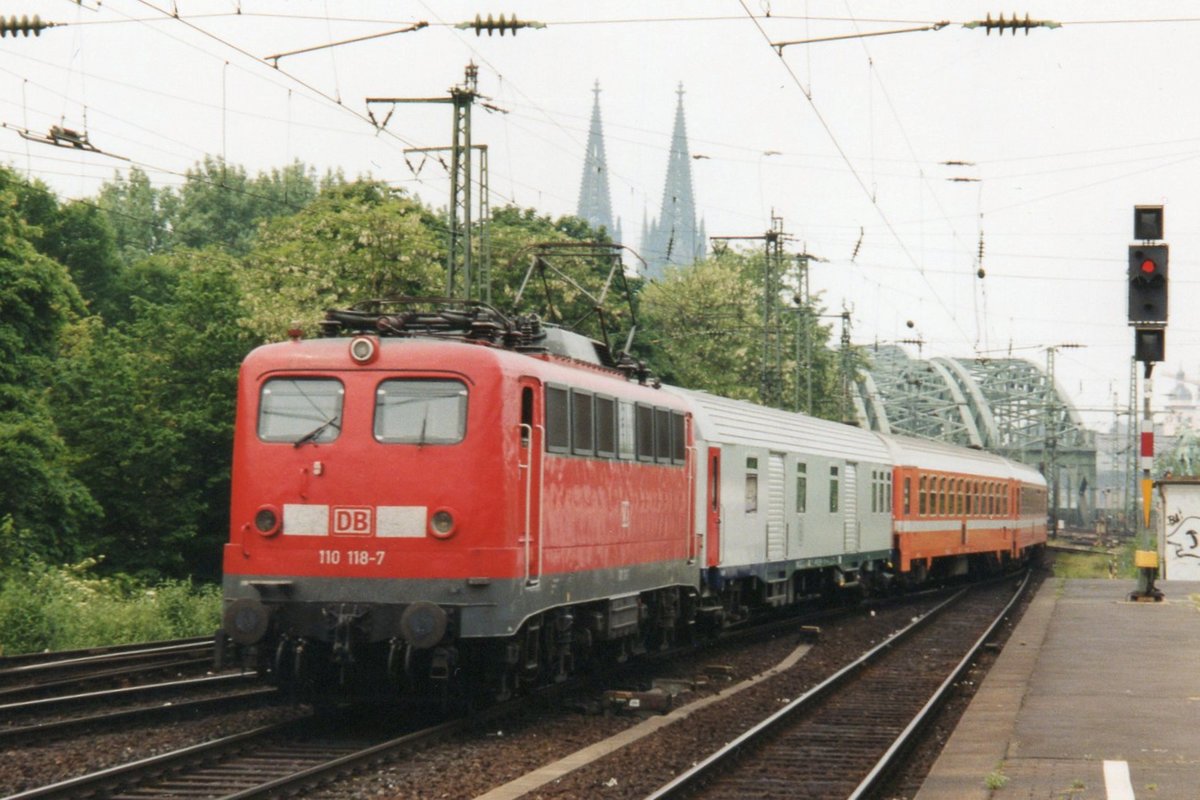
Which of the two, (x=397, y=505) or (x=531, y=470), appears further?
(x=531, y=470)

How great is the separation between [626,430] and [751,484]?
7103mm

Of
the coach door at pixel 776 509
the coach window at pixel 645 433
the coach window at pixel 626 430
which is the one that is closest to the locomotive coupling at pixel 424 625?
the coach window at pixel 626 430

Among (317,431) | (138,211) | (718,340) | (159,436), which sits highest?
(138,211)

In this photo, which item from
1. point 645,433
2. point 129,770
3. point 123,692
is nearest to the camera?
point 129,770

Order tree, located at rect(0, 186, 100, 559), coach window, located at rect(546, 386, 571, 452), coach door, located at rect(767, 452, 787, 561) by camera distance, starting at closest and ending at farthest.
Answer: coach window, located at rect(546, 386, 571, 452), coach door, located at rect(767, 452, 787, 561), tree, located at rect(0, 186, 100, 559)

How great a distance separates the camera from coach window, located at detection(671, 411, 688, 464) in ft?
63.0

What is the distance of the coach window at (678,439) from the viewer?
19.2 meters

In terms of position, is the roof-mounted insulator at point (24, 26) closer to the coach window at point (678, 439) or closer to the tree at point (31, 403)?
the coach window at point (678, 439)

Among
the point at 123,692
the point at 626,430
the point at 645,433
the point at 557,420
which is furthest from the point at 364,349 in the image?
the point at 645,433

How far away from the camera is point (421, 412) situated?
1402 cm

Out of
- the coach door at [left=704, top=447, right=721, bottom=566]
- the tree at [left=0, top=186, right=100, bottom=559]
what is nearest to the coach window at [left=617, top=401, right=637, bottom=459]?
the coach door at [left=704, top=447, right=721, bottom=566]

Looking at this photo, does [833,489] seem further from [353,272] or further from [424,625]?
[353,272]

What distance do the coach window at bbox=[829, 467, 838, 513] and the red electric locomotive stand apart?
1462 cm

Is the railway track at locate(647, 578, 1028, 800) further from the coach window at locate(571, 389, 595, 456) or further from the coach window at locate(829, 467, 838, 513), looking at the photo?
the coach window at locate(829, 467, 838, 513)
